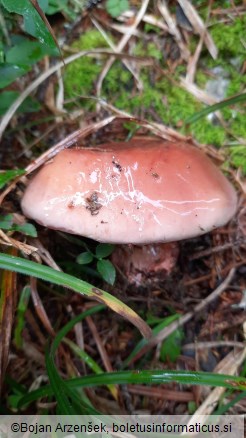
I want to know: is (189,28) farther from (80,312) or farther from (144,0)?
(80,312)

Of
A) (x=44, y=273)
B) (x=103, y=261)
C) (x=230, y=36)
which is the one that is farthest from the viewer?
(x=230, y=36)

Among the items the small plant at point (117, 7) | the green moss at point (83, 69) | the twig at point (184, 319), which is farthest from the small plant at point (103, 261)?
the small plant at point (117, 7)

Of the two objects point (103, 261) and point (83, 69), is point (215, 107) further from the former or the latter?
point (103, 261)

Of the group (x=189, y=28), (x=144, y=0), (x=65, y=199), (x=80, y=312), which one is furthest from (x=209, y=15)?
(x=80, y=312)

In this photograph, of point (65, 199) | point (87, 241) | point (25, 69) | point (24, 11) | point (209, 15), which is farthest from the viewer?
point (209, 15)

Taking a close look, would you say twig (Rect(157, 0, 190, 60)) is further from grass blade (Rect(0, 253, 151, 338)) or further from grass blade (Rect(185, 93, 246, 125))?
grass blade (Rect(0, 253, 151, 338))

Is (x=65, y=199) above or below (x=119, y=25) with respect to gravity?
below

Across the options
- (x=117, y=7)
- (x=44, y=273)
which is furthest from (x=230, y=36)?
(x=44, y=273)

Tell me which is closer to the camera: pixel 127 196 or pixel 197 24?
pixel 127 196
